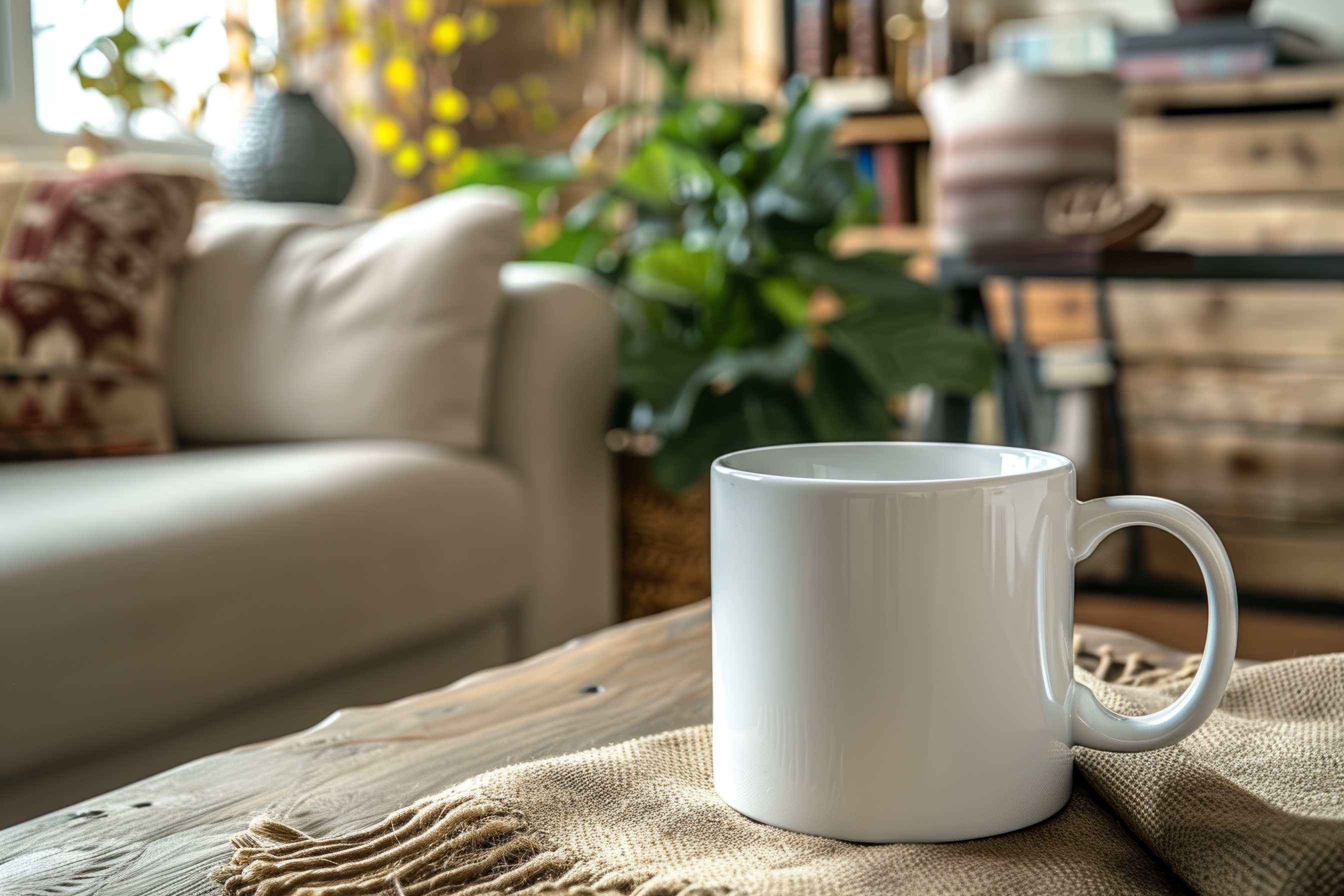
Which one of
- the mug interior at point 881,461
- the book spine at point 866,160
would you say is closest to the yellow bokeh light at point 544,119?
the book spine at point 866,160

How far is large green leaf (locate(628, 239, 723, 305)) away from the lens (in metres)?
1.62

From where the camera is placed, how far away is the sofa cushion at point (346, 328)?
133 centimetres

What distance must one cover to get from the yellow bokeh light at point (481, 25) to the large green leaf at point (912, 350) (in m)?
1.16

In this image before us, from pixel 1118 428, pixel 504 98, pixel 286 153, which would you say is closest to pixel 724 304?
pixel 286 153

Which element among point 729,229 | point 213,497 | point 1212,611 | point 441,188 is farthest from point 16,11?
point 1212,611

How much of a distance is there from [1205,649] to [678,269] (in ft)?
4.40

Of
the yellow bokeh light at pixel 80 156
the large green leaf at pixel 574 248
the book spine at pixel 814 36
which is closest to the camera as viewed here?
the large green leaf at pixel 574 248

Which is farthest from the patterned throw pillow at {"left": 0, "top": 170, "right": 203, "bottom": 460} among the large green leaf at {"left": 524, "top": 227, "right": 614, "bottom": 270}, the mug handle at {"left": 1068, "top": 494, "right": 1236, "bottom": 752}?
the mug handle at {"left": 1068, "top": 494, "right": 1236, "bottom": 752}

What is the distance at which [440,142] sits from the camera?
2.31 metres

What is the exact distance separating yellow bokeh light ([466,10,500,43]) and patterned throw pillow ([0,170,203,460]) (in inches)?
38.0

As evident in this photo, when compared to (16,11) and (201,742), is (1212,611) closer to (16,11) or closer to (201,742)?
(201,742)

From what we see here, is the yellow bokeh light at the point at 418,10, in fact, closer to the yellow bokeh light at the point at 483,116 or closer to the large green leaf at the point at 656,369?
the yellow bokeh light at the point at 483,116

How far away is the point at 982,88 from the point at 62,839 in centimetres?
165

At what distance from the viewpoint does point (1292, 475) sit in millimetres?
2121
